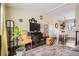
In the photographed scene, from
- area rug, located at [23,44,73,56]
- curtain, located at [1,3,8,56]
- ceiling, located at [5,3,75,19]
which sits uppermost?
ceiling, located at [5,3,75,19]

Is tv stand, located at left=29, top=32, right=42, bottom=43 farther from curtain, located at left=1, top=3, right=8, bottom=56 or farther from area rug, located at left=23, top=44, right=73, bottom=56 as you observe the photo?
curtain, located at left=1, top=3, right=8, bottom=56

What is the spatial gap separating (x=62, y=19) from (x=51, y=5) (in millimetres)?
273

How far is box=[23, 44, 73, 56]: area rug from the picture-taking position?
1.59m

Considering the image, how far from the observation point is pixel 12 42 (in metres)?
1.58

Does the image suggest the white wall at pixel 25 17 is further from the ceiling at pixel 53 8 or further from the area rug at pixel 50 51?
the area rug at pixel 50 51

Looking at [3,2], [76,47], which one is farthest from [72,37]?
[3,2]

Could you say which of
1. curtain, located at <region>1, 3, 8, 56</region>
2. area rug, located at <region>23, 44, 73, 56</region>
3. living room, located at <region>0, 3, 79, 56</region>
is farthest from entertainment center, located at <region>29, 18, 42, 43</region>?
curtain, located at <region>1, 3, 8, 56</region>

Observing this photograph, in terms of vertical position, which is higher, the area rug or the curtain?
the curtain

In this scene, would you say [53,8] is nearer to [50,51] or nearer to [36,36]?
[36,36]

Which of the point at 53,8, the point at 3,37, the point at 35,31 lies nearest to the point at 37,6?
the point at 53,8

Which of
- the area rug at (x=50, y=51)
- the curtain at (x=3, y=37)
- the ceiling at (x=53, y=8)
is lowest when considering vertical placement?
the area rug at (x=50, y=51)

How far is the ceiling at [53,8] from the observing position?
1.56 meters

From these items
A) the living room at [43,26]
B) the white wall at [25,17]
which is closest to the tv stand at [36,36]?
the living room at [43,26]

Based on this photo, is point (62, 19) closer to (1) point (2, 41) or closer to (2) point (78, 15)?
(2) point (78, 15)
